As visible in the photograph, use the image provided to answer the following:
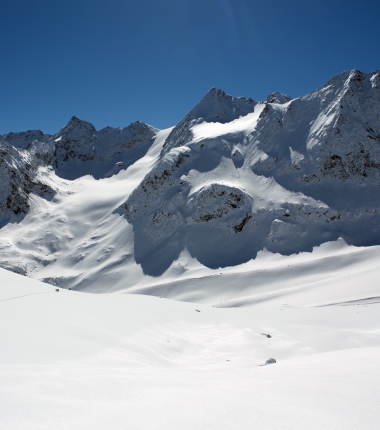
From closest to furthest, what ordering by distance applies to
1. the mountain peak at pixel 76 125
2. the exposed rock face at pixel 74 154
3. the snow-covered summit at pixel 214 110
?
the exposed rock face at pixel 74 154, the snow-covered summit at pixel 214 110, the mountain peak at pixel 76 125

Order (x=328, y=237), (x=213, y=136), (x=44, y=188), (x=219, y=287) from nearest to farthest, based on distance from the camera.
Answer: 1. (x=219, y=287)
2. (x=328, y=237)
3. (x=213, y=136)
4. (x=44, y=188)

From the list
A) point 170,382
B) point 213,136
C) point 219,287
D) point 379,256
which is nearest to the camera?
point 170,382

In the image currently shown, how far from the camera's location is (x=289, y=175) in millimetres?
45938

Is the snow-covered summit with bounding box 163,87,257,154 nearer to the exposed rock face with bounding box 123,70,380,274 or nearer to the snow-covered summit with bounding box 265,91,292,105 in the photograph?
the snow-covered summit with bounding box 265,91,292,105

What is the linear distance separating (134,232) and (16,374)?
44.1 meters

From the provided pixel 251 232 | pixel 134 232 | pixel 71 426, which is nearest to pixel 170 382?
pixel 71 426

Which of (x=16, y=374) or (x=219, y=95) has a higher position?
(x=219, y=95)

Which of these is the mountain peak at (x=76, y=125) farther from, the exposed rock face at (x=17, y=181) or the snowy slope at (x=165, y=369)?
the snowy slope at (x=165, y=369)

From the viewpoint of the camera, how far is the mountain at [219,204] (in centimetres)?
4106

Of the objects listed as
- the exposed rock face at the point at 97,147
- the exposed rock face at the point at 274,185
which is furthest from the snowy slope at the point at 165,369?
the exposed rock face at the point at 97,147

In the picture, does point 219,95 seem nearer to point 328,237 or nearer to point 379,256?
point 328,237

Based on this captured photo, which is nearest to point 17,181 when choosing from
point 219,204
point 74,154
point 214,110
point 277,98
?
point 74,154

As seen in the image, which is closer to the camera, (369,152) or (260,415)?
(260,415)

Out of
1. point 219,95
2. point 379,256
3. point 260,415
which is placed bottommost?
point 260,415
